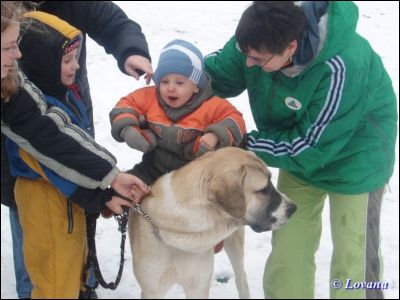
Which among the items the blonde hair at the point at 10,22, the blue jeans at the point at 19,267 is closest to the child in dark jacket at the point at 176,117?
the blonde hair at the point at 10,22

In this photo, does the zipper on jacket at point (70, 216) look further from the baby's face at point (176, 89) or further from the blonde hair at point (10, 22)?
the baby's face at point (176, 89)

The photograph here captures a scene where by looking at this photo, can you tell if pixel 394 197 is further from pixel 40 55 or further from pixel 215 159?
pixel 40 55

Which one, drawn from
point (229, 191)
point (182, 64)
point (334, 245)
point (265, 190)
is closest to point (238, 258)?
point (334, 245)

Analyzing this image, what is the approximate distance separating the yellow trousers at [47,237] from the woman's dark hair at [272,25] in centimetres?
125

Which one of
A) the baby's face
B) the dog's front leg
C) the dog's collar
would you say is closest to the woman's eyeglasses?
the baby's face

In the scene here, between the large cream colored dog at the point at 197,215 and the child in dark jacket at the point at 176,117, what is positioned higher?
the child in dark jacket at the point at 176,117

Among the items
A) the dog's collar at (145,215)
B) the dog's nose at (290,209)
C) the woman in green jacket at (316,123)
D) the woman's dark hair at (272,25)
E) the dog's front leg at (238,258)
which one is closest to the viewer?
the woman's dark hair at (272,25)

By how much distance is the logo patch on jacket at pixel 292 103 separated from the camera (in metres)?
2.74

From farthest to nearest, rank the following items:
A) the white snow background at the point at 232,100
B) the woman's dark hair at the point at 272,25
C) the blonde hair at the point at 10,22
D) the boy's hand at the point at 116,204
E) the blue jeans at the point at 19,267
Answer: the white snow background at the point at 232,100 → the blue jeans at the point at 19,267 → the boy's hand at the point at 116,204 → the woman's dark hair at the point at 272,25 → the blonde hair at the point at 10,22

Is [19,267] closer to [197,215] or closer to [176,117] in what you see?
[197,215]

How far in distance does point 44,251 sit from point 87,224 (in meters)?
0.28

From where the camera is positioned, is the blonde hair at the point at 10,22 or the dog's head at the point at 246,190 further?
the dog's head at the point at 246,190

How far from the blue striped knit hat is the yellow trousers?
87 cm

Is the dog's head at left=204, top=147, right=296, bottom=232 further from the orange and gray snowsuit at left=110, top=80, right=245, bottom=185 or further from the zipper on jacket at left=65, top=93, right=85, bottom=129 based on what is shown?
the zipper on jacket at left=65, top=93, right=85, bottom=129
